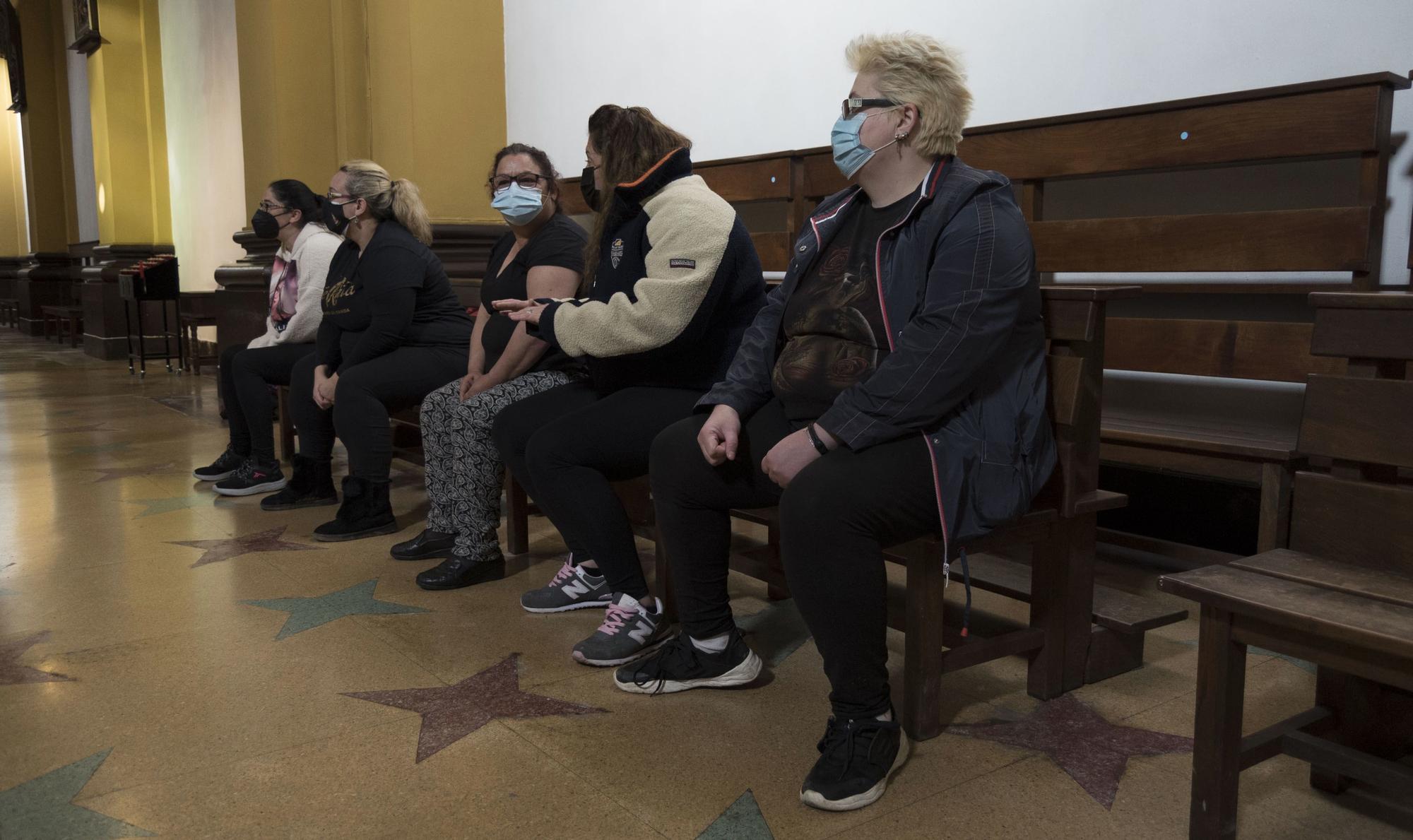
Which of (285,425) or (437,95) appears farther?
(437,95)

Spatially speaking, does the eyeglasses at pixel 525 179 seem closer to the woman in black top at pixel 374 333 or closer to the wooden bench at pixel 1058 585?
the woman in black top at pixel 374 333

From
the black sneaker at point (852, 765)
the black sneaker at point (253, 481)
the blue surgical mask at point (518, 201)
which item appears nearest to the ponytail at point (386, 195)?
the blue surgical mask at point (518, 201)

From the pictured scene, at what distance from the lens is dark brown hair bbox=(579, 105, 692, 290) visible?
2.78 metres

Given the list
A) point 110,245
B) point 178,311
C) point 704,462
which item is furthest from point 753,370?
point 110,245

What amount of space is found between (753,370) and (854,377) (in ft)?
1.02

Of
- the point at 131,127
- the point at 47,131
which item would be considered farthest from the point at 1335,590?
the point at 47,131

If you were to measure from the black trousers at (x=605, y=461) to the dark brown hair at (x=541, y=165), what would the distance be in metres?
0.87

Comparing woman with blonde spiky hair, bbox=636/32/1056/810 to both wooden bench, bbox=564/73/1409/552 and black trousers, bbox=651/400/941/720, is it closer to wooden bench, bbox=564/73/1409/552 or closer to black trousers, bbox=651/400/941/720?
black trousers, bbox=651/400/941/720

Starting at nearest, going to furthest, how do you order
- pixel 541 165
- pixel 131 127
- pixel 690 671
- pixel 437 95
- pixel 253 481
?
1. pixel 690 671
2. pixel 541 165
3. pixel 253 481
4. pixel 437 95
5. pixel 131 127

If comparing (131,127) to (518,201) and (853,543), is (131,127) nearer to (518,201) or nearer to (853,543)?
(518,201)

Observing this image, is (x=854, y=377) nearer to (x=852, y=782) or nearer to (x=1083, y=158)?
(x=852, y=782)

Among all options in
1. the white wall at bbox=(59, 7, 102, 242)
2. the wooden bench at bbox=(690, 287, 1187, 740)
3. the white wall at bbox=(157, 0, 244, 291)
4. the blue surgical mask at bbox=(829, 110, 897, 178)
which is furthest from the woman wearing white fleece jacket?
the white wall at bbox=(59, 7, 102, 242)

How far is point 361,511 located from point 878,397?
8.21 feet

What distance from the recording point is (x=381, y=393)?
3953 millimetres
